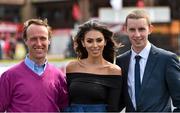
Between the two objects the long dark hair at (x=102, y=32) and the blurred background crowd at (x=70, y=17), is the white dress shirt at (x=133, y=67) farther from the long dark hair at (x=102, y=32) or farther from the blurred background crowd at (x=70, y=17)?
the blurred background crowd at (x=70, y=17)

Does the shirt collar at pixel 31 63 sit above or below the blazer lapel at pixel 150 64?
above

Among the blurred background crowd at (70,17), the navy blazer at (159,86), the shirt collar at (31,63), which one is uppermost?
the shirt collar at (31,63)

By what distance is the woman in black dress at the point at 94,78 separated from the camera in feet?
11.5

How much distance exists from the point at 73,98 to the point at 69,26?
1530 inches

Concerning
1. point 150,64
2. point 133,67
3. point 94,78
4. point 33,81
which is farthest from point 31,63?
point 150,64

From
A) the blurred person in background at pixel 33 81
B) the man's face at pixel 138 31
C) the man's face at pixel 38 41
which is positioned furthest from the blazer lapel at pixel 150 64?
the man's face at pixel 38 41

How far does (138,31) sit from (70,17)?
4005cm

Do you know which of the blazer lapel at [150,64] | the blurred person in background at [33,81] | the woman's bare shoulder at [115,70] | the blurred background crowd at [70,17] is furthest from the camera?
the blurred background crowd at [70,17]

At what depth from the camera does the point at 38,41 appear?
139 inches

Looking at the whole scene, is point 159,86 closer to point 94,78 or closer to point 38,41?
point 94,78

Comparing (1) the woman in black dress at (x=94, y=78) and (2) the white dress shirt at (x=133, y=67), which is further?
(2) the white dress shirt at (x=133, y=67)

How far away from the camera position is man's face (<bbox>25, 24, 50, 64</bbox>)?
3525mm

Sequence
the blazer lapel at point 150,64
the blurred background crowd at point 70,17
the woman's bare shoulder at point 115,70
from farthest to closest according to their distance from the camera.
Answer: the blurred background crowd at point 70,17
the blazer lapel at point 150,64
the woman's bare shoulder at point 115,70

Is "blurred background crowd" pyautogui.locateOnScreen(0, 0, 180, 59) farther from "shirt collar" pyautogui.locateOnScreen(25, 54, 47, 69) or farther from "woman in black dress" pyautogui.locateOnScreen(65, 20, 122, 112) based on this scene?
"shirt collar" pyautogui.locateOnScreen(25, 54, 47, 69)
